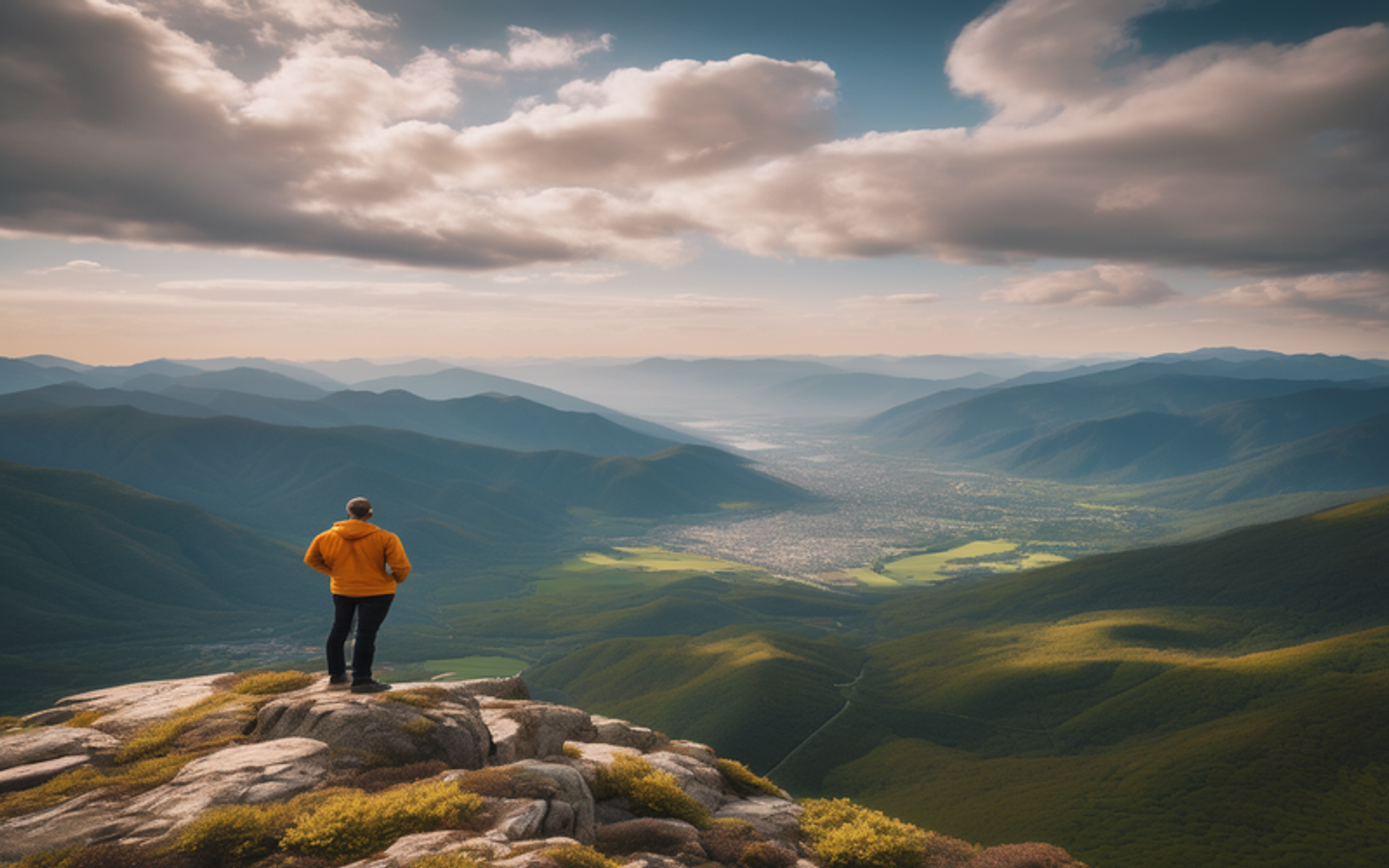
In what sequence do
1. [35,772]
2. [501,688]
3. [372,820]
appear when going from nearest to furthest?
1. [372,820]
2. [35,772]
3. [501,688]

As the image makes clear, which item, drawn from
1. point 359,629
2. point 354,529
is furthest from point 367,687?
point 354,529

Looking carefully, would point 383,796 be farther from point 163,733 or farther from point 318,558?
point 163,733

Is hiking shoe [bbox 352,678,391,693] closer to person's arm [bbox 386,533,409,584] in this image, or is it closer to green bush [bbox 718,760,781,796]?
person's arm [bbox 386,533,409,584]

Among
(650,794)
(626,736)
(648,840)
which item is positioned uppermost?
(648,840)

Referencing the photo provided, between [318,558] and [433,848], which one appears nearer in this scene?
[433,848]

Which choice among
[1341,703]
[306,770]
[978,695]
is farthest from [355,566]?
[978,695]

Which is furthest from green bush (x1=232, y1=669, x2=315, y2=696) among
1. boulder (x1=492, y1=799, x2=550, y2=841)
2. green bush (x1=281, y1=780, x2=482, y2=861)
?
boulder (x1=492, y1=799, x2=550, y2=841)

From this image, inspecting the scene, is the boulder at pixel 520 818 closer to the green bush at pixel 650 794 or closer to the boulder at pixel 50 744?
the green bush at pixel 650 794
